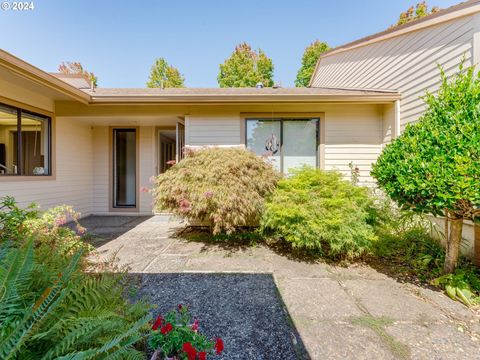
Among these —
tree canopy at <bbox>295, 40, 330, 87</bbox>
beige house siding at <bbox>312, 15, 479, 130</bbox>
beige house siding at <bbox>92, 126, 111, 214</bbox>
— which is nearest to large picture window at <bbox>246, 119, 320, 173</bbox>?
beige house siding at <bbox>312, 15, 479, 130</bbox>

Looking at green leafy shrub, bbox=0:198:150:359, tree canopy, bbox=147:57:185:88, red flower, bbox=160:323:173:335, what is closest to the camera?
green leafy shrub, bbox=0:198:150:359

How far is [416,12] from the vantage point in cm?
1739

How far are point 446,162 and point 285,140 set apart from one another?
10.5 feet

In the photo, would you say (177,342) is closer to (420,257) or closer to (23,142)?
(420,257)

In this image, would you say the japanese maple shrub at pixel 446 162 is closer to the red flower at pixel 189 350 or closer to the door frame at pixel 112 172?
the red flower at pixel 189 350

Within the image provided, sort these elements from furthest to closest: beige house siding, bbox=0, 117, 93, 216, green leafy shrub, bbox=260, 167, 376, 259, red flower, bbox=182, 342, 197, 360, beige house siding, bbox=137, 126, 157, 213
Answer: beige house siding, bbox=137, 126, 157, 213 → beige house siding, bbox=0, 117, 93, 216 → green leafy shrub, bbox=260, 167, 376, 259 → red flower, bbox=182, 342, 197, 360

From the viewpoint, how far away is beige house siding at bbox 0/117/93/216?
15.0 feet

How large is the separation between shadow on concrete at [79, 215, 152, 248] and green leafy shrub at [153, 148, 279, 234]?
1.38m

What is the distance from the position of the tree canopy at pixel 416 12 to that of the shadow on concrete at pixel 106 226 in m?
22.7

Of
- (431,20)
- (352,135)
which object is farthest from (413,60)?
(352,135)

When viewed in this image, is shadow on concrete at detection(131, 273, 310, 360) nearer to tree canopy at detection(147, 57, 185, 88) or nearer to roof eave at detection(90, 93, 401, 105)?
roof eave at detection(90, 93, 401, 105)

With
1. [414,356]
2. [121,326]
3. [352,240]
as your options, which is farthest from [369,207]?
[121,326]

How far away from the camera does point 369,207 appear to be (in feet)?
12.0

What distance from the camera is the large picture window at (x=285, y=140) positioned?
207 inches
